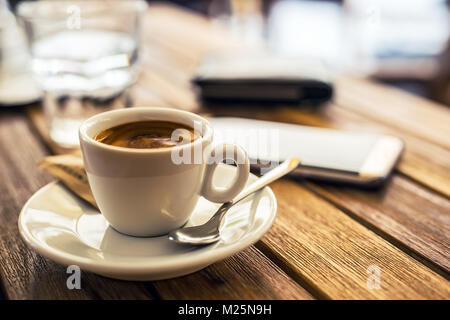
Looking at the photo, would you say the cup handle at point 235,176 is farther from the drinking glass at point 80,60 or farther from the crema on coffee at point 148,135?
the drinking glass at point 80,60

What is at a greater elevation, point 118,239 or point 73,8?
point 73,8

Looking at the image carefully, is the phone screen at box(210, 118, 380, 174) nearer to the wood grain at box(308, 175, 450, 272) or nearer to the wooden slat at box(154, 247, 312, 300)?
the wood grain at box(308, 175, 450, 272)

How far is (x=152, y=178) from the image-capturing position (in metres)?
0.43

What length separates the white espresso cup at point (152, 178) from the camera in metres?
0.42

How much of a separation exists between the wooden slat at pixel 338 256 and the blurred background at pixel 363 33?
0.53m

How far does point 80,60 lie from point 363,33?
202cm

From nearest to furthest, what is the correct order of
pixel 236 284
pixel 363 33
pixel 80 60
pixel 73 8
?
pixel 236 284 < pixel 80 60 < pixel 73 8 < pixel 363 33

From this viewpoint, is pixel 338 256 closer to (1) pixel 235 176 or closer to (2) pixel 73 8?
→ (1) pixel 235 176

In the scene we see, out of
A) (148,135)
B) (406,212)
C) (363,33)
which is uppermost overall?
(148,135)

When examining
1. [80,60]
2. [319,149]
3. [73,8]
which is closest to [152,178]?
[319,149]

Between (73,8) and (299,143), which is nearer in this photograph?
(299,143)

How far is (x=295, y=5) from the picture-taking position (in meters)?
3.81

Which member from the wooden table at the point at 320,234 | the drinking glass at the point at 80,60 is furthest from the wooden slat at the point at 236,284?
the drinking glass at the point at 80,60

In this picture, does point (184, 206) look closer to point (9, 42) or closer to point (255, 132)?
point (255, 132)
